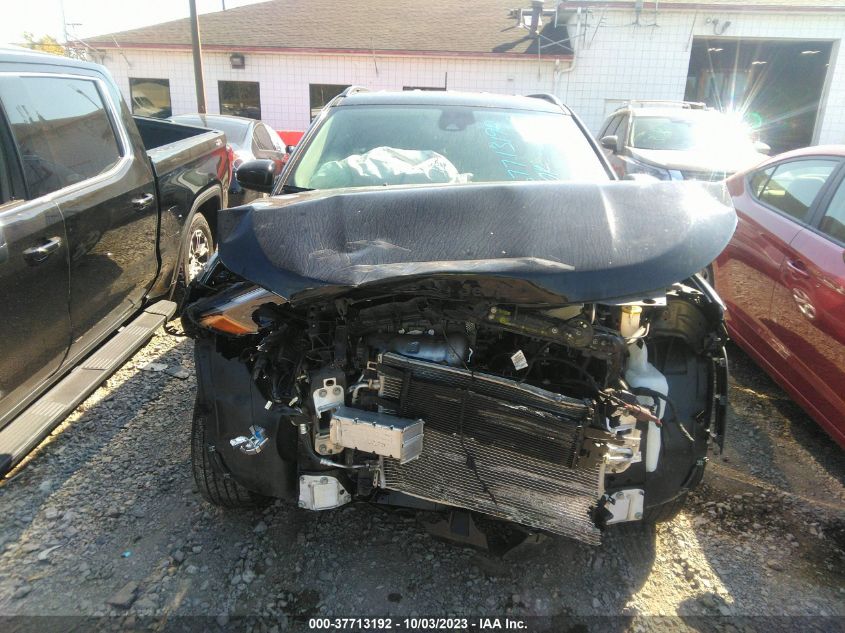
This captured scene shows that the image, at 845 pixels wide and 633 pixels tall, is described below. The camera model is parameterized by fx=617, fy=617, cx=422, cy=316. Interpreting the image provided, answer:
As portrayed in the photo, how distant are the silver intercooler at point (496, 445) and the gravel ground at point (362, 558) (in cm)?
30

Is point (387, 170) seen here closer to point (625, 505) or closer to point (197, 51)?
point (625, 505)

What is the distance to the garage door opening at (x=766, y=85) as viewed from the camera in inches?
758

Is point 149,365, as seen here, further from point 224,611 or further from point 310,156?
point 224,611

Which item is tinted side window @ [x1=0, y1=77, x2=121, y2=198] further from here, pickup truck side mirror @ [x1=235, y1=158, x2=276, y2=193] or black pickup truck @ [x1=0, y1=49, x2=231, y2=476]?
pickup truck side mirror @ [x1=235, y1=158, x2=276, y2=193]

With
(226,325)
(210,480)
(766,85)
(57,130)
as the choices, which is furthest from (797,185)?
(766,85)

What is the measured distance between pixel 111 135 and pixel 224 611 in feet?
9.50

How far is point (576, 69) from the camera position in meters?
16.3

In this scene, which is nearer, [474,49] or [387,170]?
[387,170]

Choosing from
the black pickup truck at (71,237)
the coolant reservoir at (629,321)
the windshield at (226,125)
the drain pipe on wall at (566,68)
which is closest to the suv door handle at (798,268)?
the coolant reservoir at (629,321)

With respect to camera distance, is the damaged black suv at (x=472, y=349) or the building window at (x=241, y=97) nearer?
the damaged black suv at (x=472, y=349)

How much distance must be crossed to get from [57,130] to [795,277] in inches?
162

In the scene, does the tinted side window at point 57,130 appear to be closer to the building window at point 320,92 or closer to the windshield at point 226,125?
the windshield at point 226,125

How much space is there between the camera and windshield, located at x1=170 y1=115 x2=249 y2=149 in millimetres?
8154

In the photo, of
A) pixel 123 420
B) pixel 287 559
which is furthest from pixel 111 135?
pixel 287 559
